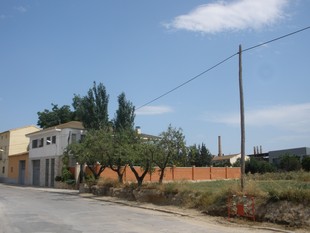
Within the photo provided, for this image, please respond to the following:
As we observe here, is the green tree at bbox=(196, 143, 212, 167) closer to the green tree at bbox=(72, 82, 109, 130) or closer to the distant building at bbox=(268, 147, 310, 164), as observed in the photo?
the distant building at bbox=(268, 147, 310, 164)

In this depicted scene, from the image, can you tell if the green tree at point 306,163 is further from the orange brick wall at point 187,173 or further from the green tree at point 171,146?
the green tree at point 171,146

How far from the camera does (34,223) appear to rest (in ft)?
52.1

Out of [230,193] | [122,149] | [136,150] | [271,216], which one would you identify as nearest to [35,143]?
[122,149]

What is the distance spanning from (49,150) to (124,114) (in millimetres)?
11614

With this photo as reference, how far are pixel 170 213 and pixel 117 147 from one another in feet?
47.3

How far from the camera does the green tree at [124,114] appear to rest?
→ 59.2 m

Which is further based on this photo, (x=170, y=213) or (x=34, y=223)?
(x=170, y=213)

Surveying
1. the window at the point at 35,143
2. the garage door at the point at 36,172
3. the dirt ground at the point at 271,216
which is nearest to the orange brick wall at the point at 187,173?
the garage door at the point at 36,172

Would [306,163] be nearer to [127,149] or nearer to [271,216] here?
[127,149]

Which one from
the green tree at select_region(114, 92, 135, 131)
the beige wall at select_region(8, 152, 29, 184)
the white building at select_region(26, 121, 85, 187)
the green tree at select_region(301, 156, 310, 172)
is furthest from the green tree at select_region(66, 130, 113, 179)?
the green tree at select_region(301, 156, 310, 172)

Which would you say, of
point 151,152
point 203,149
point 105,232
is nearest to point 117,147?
point 151,152

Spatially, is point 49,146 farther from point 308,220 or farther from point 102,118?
point 308,220

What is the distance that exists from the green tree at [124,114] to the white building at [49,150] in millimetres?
5294

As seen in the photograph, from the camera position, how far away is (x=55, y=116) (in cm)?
8225
